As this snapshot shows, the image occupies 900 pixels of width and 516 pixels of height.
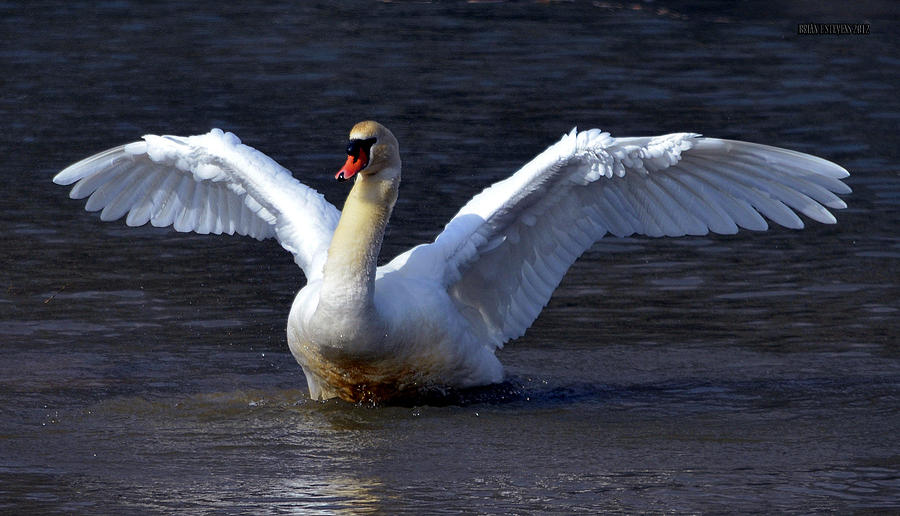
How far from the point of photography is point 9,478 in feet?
22.4

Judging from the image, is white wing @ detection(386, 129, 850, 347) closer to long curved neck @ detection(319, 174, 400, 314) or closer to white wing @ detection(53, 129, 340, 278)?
long curved neck @ detection(319, 174, 400, 314)

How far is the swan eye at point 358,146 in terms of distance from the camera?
25.7ft

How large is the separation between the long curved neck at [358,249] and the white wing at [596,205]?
39 cm

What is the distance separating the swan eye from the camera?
25.7 feet

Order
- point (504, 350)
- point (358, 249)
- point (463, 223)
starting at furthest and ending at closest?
point (504, 350) → point (463, 223) → point (358, 249)

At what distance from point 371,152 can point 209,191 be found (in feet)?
5.90

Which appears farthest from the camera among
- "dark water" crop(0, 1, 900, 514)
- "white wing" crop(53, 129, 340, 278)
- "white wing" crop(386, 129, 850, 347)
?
"white wing" crop(53, 129, 340, 278)

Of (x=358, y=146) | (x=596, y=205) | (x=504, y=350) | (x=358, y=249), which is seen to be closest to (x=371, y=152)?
(x=358, y=146)

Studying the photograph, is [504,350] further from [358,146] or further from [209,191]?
[358,146]

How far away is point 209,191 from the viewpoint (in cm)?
943

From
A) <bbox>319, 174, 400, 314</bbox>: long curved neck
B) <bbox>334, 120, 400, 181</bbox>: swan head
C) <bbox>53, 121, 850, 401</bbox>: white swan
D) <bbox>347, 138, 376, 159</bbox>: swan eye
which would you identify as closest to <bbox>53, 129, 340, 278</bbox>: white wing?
<bbox>53, 121, 850, 401</bbox>: white swan

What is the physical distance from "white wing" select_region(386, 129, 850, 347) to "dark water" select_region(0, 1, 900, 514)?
1.91ft

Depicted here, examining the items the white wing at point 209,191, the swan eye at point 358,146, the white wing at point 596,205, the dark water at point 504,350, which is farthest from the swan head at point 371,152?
the dark water at point 504,350

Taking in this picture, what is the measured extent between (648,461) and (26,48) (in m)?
13.6
